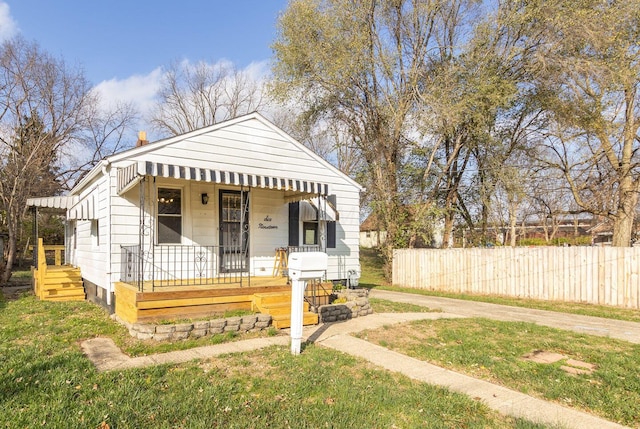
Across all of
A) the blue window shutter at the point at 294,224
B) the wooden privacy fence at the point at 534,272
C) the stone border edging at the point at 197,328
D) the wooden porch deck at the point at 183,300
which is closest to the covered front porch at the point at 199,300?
the wooden porch deck at the point at 183,300

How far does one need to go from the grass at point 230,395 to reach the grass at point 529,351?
998 millimetres

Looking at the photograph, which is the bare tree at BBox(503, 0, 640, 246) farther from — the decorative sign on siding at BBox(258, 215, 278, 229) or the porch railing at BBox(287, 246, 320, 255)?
the decorative sign on siding at BBox(258, 215, 278, 229)

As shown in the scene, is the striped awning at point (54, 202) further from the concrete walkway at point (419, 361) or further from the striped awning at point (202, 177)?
the concrete walkway at point (419, 361)

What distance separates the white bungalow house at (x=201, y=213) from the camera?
750 cm

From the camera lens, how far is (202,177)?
7141mm

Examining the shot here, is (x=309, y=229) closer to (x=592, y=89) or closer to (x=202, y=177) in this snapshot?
(x=202, y=177)

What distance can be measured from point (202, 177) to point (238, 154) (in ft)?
7.92

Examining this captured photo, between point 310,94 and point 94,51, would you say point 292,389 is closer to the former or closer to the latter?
point 310,94

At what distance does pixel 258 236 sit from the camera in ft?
31.8

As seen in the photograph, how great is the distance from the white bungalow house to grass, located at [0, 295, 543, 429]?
2098 millimetres

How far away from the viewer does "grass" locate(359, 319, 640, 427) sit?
3959 millimetres

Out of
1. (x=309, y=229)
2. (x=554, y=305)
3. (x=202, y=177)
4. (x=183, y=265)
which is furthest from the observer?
(x=554, y=305)

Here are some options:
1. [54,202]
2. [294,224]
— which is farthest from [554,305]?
[54,202]

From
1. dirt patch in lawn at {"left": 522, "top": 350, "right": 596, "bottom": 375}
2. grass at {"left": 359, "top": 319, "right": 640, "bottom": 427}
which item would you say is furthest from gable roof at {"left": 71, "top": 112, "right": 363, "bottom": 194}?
dirt patch in lawn at {"left": 522, "top": 350, "right": 596, "bottom": 375}
